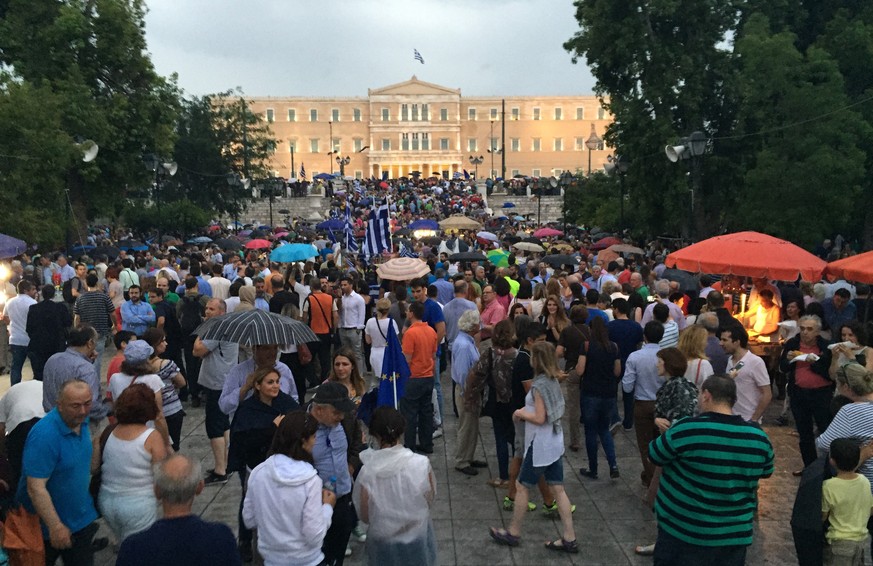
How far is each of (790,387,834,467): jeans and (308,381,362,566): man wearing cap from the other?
4006mm

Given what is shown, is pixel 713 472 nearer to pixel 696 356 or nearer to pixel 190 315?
pixel 696 356

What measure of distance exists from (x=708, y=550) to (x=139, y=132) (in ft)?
84.6

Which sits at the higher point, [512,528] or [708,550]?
[708,550]

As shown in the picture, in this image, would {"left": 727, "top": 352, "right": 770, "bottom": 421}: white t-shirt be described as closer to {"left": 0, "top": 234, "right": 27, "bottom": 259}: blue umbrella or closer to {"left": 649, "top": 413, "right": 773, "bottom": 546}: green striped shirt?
{"left": 649, "top": 413, "right": 773, "bottom": 546}: green striped shirt

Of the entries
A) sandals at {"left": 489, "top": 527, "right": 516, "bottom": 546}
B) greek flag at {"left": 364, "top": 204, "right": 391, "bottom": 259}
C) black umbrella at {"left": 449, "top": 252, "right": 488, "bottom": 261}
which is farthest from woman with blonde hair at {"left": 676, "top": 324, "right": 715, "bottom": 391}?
black umbrella at {"left": 449, "top": 252, "right": 488, "bottom": 261}

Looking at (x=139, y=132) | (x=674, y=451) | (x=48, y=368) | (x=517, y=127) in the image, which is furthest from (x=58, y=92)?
(x=517, y=127)

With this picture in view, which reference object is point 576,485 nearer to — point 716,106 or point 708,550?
point 708,550

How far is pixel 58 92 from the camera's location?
2388cm

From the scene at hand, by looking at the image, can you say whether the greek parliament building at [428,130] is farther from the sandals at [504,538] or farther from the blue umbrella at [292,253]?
the sandals at [504,538]

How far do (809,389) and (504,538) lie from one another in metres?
2.87

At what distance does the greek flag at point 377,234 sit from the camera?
14016 millimetres

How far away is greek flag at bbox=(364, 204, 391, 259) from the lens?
552 inches

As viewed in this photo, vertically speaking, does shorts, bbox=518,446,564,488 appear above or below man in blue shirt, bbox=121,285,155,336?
below

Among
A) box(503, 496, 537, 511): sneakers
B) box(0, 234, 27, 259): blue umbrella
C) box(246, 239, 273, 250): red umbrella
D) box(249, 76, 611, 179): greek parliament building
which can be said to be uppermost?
box(249, 76, 611, 179): greek parliament building
